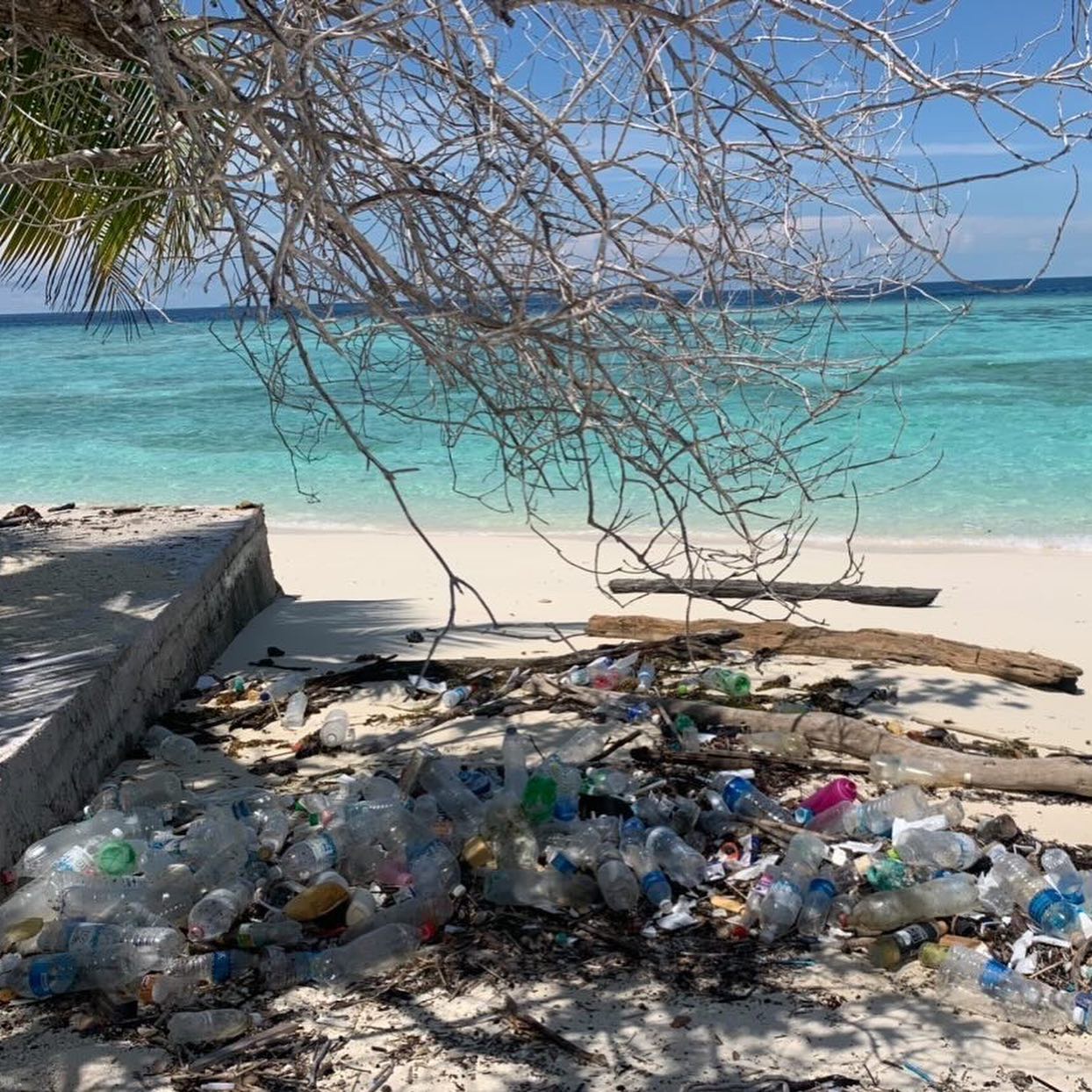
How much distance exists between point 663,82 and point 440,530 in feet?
29.7

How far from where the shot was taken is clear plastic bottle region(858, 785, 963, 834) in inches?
142

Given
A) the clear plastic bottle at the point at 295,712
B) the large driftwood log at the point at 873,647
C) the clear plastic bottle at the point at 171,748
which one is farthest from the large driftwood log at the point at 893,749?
the clear plastic bottle at the point at 171,748

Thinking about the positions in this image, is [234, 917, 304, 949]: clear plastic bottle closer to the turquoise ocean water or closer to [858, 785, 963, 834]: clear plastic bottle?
[858, 785, 963, 834]: clear plastic bottle

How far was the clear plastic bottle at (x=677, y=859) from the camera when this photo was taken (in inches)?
132

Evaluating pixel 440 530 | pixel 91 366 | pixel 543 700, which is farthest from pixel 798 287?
pixel 91 366

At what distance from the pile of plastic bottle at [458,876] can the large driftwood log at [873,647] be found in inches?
59.4

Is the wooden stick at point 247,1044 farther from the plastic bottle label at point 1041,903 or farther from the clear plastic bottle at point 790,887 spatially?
the plastic bottle label at point 1041,903

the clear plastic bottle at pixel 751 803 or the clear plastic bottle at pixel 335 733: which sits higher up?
the clear plastic bottle at pixel 751 803

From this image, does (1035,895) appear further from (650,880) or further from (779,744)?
(779,744)

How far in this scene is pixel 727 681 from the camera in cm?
498

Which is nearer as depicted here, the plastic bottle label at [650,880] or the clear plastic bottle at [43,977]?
the clear plastic bottle at [43,977]

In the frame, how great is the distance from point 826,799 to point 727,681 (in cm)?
124

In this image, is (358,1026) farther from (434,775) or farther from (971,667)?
(971,667)

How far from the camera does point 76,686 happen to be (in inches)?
153
